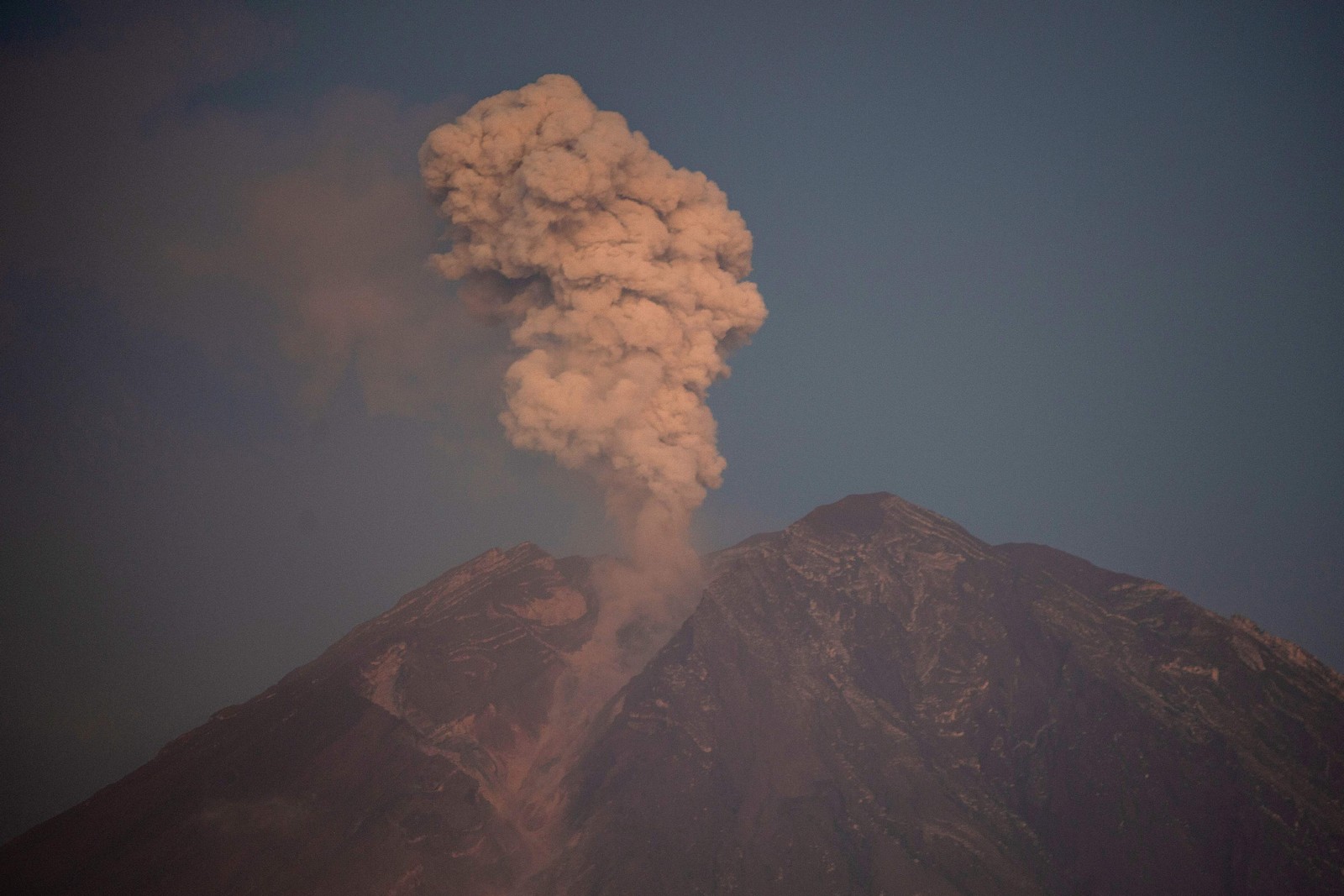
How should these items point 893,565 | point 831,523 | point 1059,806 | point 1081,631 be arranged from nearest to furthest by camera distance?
point 1059,806 < point 1081,631 < point 893,565 < point 831,523

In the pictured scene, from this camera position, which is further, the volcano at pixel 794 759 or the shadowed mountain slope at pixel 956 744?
the shadowed mountain slope at pixel 956 744

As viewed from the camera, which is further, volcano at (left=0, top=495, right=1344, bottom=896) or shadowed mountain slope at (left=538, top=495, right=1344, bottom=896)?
shadowed mountain slope at (left=538, top=495, right=1344, bottom=896)

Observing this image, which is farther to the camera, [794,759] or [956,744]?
[956,744]

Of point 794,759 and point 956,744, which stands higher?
point 956,744

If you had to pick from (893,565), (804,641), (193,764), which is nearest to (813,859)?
(804,641)

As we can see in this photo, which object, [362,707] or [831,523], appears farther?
[831,523]

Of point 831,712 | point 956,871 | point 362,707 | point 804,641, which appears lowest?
point 362,707

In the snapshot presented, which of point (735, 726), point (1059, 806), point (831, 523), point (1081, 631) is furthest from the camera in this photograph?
point (831, 523)

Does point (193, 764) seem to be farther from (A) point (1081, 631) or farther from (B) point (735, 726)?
(A) point (1081, 631)
